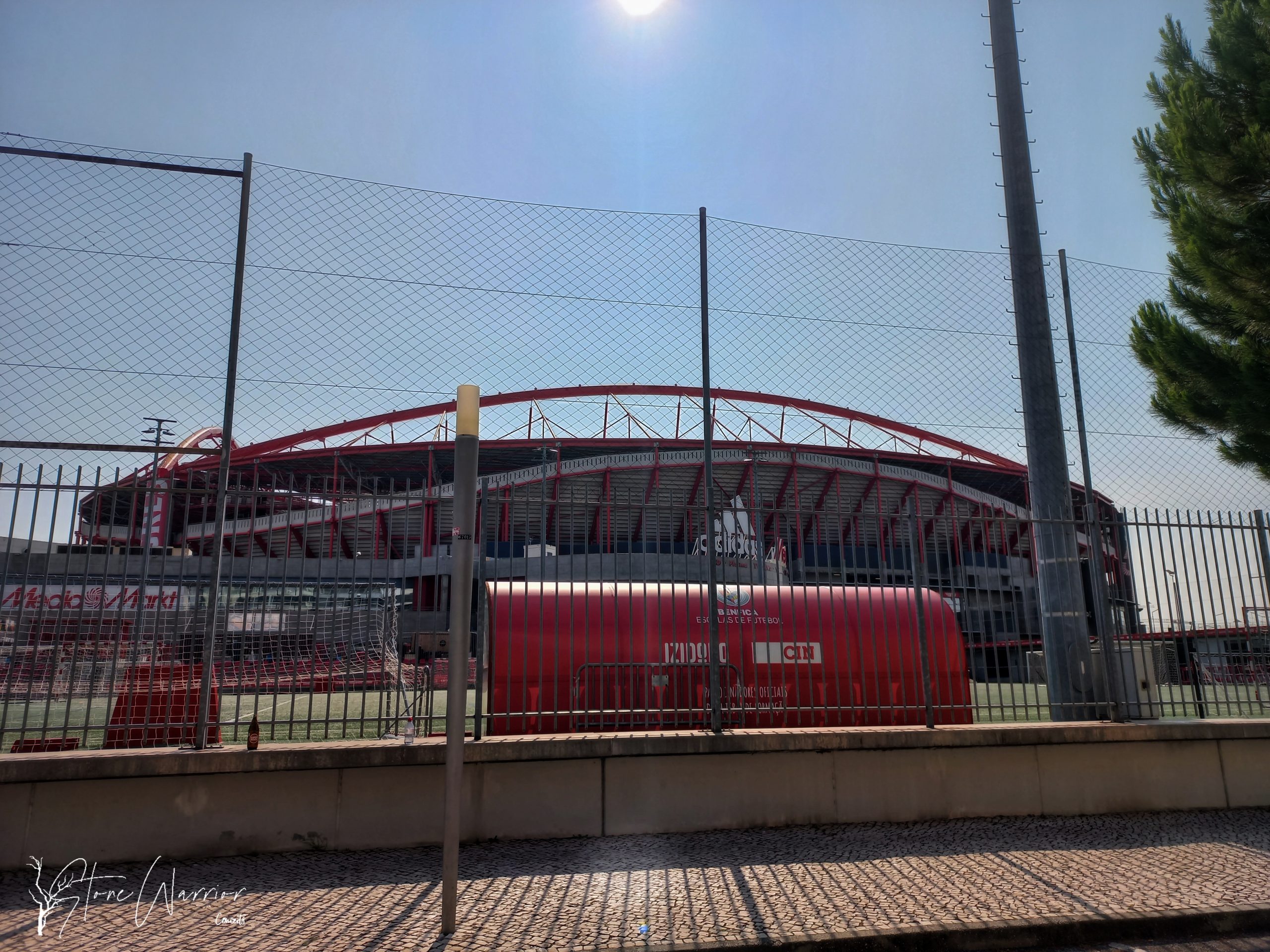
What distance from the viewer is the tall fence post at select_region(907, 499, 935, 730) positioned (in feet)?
20.0

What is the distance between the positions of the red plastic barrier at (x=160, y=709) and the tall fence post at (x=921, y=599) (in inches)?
192

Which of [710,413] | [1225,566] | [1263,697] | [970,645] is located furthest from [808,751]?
[1263,697]

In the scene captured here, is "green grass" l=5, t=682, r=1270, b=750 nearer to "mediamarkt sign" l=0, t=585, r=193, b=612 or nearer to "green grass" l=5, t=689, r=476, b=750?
"green grass" l=5, t=689, r=476, b=750

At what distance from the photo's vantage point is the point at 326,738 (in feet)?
18.5

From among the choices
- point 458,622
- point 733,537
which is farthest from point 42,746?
point 733,537

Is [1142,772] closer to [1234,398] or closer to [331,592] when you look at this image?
[1234,398]

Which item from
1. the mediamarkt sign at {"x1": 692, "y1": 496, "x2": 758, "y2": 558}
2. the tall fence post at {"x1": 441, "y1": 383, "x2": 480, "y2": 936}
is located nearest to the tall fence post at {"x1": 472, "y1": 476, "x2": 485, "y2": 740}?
the mediamarkt sign at {"x1": 692, "y1": 496, "x2": 758, "y2": 558}

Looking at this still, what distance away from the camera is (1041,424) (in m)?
7.26

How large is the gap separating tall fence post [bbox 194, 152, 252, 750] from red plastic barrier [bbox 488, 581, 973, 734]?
1845 millimetres

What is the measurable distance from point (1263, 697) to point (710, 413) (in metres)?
5.98

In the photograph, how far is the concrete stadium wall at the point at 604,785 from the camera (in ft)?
15.9

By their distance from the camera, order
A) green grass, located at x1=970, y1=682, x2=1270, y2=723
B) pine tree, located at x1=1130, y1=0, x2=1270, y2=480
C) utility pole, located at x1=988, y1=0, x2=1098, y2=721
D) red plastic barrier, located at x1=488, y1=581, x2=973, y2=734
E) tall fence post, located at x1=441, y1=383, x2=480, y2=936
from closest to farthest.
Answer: tall fence post, located at x1=441, y1=383, x2=480, y2=936 → red plastic barrier, located at x1=488, y1=581, x2=973, y2=734 → green grass, located at x1=970, y1=682, x2=1270, y2=723 → utility pole, located at x1=988, y1=0, x2=1098, y2=721 → pine tree, located at x1=1130, y1=0, x2=1270, y2=480

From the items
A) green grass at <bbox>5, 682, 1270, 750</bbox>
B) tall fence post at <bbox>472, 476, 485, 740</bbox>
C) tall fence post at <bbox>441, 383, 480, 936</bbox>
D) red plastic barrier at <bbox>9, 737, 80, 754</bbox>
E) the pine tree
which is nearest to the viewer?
tall fence post at <bbox>441, 383, 480, 936</bbox>

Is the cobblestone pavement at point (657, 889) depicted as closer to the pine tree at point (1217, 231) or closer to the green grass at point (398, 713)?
the green grass at point (398, 713)
